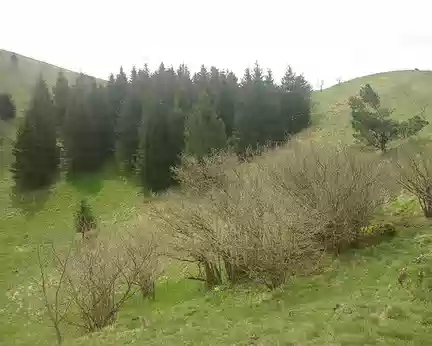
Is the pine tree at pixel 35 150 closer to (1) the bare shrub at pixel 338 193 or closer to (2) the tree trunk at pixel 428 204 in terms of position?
(1) the bare shrub at pixel 338 193

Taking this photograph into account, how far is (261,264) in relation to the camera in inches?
611

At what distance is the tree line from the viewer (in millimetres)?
44094

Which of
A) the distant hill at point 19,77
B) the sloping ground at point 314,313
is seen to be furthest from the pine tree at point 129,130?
the sloping ground at point 314,313

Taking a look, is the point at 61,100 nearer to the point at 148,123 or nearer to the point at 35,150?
the point at 35,150

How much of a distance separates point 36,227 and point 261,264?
27581mm

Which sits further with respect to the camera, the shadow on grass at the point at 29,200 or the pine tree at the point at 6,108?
the pine tree at the point at 6,108

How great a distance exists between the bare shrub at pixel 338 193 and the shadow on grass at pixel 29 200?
2873 cm

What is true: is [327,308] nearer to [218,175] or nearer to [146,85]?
[218,175]

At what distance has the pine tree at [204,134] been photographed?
40406 millimetres

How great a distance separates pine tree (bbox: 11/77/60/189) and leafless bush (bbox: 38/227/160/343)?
26.3m

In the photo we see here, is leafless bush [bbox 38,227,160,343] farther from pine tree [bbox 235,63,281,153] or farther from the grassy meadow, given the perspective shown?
pine tree [bbox 235,63,281,153]

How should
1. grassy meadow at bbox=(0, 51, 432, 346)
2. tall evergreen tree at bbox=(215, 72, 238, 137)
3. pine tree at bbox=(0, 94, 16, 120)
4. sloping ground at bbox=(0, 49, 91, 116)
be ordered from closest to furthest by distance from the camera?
grassy meadow at bbox=(0, 51, 432, 346)
tall evergreen tree at bbox=(215, 72, 238, 137)
pine tree at bbox=(0, 94, 16, 120)
sloping ground at bbox=(0, 49, 91, 116)

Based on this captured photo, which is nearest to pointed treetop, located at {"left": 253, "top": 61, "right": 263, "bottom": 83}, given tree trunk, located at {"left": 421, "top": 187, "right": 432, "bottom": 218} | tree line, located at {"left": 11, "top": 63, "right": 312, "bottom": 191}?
tree line, located at {"left": 11, "top": 63, "right": 312, "bottom": 191}

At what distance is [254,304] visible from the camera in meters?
14.7
